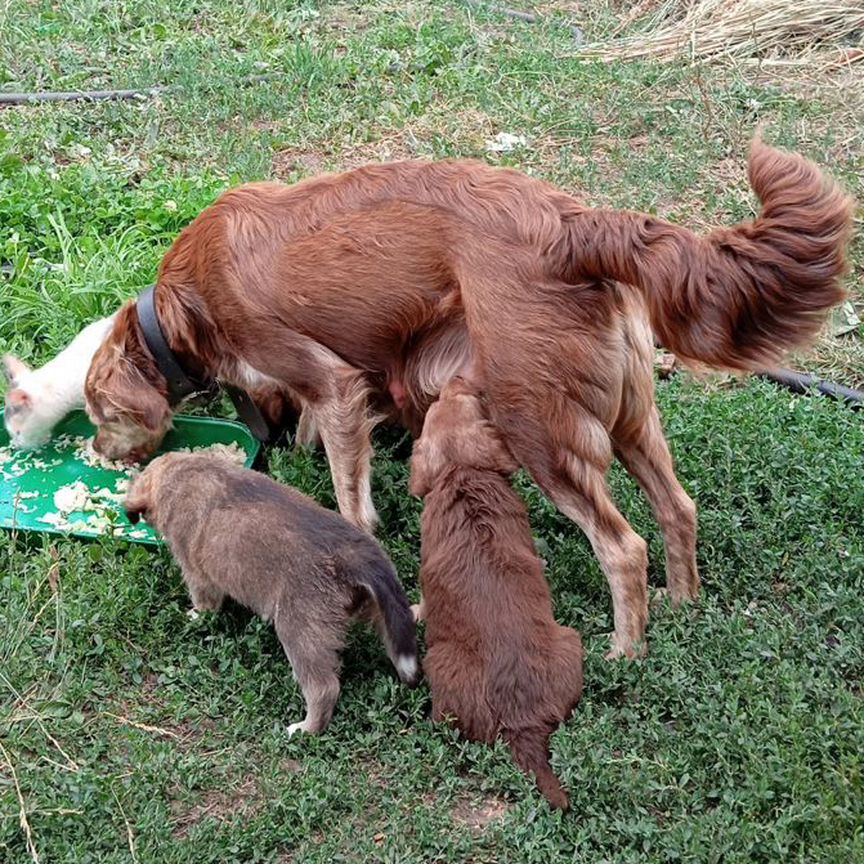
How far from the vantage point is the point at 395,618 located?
4.68 m

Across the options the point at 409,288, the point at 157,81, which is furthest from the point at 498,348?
the point at 157,81

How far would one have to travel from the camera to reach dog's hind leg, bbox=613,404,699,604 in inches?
207

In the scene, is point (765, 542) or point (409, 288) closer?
point (409, 288)

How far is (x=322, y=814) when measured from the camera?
169 inches

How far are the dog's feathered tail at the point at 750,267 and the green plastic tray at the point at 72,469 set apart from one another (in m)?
2.42

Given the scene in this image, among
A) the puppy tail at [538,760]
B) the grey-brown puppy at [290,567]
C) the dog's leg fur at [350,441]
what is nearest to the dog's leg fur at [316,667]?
the grey-brown puppy at [290,567]

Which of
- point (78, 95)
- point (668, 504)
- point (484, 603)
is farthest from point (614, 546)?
point (78, 95)

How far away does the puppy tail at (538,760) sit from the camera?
4266 mm

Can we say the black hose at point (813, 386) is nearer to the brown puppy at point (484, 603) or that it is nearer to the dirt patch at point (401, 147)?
the brown puppy at point (484, 603)

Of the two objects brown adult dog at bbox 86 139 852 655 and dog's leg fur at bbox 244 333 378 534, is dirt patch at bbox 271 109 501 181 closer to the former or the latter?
brown adult dog at bbox 86 139 852 655

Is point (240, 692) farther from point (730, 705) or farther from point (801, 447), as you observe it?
point (801, 447)

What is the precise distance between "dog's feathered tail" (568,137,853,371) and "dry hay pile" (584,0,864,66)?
5.80 meters

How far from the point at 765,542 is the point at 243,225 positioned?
8.95 ft

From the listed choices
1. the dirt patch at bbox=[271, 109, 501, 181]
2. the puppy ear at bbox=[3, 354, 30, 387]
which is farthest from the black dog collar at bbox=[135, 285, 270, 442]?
the dirt patch at bbox=[271, 109, 501, 181]
